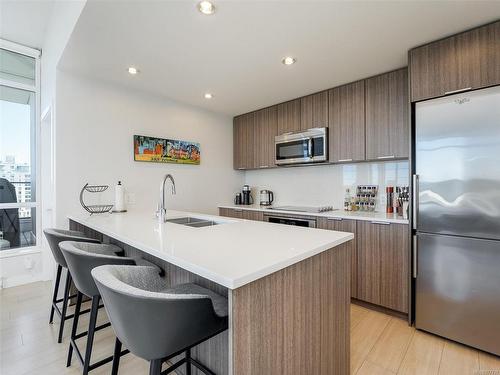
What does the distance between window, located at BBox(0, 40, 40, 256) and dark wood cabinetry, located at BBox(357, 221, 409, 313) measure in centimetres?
408

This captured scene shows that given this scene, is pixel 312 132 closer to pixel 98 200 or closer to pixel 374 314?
pixel 374 314

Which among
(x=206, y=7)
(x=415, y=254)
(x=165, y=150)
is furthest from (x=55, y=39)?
(x=415, y=254)

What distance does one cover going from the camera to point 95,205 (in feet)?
9.14

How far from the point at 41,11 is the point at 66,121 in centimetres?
126

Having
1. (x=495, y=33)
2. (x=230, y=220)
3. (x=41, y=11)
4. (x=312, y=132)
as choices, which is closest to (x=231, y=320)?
(x=230, y=220)

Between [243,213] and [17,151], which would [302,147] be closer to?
[243,213]

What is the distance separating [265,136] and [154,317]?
3.26 metres

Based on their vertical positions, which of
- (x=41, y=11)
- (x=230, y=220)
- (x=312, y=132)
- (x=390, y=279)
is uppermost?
(x=41, y=11)

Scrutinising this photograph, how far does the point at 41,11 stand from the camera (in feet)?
8.93

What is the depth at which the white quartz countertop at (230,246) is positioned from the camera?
0.92 meters

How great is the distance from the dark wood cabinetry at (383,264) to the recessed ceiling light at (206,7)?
2.21 metres

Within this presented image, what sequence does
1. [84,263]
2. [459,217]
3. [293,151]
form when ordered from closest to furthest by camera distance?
[84,263] → [459,217] → [293,151]

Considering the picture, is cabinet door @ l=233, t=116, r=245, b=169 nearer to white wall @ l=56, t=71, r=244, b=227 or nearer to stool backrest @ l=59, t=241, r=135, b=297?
white wall @ l=56, t=71, r=244, b=227

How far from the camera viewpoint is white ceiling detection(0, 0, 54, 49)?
261 cm
